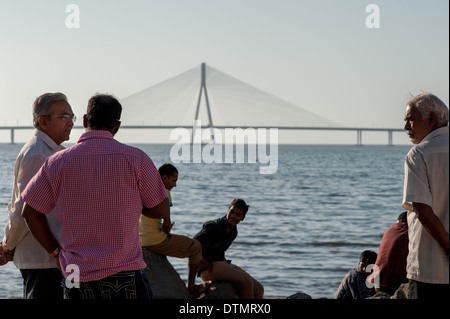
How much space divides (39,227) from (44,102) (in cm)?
56

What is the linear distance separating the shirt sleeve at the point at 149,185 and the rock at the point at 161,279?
2.25 metres

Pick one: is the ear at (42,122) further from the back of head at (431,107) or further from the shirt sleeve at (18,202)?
the back of head at (431,107)

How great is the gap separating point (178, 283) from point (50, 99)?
2216mm

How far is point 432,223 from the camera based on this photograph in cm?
241

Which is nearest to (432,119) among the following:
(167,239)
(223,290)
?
(167,239)

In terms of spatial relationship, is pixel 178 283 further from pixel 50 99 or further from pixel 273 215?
pixel 273 215

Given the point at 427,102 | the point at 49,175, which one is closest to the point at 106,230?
the point at 49,175

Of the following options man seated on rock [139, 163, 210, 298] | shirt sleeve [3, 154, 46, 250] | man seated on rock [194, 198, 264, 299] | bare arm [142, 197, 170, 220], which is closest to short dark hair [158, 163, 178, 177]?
man seated on rock [139, 163, 210, 298]

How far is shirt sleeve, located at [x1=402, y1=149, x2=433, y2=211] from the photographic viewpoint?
2434mm

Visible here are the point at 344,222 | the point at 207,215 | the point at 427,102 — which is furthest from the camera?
the point at 207,215

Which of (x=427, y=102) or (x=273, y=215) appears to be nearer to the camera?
(x=427, y=102)

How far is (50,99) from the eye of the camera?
2.79m

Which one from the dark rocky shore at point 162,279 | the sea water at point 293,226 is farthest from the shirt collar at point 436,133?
the sea water at point 293,226

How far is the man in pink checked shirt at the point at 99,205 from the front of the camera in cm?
235
